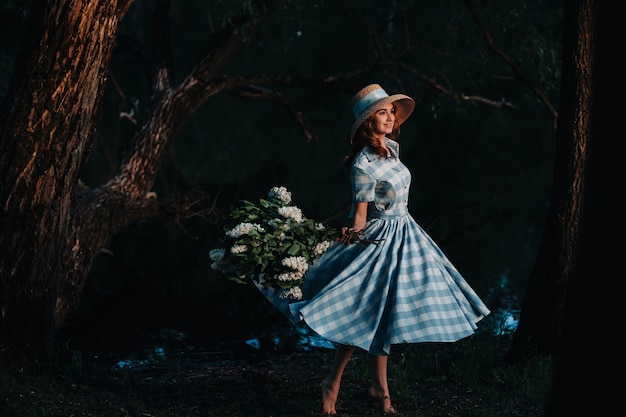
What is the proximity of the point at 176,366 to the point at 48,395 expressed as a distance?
2217mm

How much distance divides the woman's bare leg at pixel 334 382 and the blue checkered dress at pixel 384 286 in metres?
0.27

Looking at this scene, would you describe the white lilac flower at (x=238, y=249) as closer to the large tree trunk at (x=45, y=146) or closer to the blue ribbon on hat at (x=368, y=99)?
the blue ribbon on hat at (x=368, y=99)

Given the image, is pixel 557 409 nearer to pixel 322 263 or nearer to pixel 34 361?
pixel 322 263

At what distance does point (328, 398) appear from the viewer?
6.69 m

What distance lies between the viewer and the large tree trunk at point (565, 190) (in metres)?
7.53

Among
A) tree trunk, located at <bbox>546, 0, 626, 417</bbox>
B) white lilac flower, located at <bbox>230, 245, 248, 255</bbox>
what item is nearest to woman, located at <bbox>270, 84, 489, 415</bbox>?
white lilac flower, located at <bbox>230, 245, 248, 255</bbox>

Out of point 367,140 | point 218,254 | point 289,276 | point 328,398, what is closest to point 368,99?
point 367,140

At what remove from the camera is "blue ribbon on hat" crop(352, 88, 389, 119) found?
6555mm

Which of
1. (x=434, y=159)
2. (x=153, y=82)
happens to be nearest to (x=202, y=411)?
(x=153, y=82)

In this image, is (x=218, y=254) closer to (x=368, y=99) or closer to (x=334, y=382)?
(x=334, y=382)

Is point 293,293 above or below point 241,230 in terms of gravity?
below

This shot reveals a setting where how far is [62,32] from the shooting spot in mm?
6480

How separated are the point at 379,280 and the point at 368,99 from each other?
121 cm

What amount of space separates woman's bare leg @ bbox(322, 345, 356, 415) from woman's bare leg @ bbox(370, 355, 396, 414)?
0.69 feet
